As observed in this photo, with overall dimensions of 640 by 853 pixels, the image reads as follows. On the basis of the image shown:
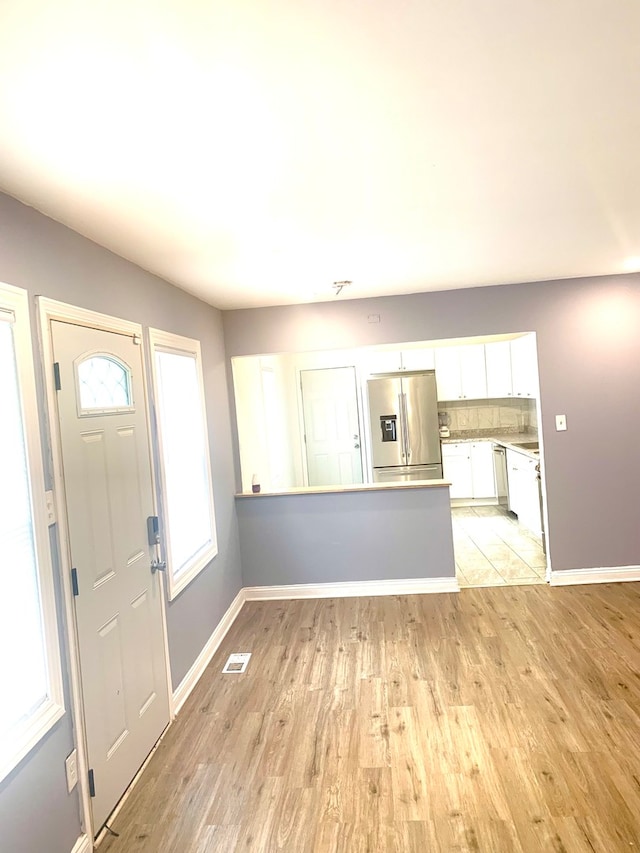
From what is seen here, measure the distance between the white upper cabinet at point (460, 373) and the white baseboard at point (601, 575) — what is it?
9.66 feet

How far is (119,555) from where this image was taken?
2.52 m

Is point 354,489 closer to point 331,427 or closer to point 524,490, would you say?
point 524,490

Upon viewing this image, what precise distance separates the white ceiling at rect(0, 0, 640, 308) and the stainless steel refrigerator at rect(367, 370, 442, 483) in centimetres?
384

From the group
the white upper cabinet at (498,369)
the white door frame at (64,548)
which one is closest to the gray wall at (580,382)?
the white upper cabinet at (498,369)

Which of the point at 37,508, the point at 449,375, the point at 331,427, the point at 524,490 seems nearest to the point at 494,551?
the point at 524,490

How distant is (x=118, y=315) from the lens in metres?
2.73

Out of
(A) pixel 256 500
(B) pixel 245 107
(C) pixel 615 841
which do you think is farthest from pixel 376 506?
(B) pixel 245 107

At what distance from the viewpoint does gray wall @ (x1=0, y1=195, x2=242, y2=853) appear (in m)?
1.80

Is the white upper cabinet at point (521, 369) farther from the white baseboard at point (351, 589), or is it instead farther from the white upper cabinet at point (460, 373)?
the white baseboard at point (351, 589)

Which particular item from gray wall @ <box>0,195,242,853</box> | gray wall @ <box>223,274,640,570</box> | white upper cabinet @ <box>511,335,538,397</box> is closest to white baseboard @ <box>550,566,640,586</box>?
gray wall @ <box>223,274,640,570</box>

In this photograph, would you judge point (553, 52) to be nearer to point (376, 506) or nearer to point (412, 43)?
point (412, 43)

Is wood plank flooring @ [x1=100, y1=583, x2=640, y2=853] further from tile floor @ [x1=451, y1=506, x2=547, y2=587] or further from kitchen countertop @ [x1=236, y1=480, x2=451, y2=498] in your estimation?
kitchen countertop @ [x1=236, y1=480, x2=451, y2=498]

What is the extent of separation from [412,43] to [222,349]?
11.5 feet

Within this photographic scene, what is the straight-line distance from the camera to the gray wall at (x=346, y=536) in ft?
14.9
